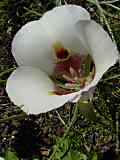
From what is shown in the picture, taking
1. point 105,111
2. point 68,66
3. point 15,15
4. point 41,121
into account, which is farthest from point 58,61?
point 15,15

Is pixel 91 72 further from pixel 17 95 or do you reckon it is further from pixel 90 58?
pixel 17 95

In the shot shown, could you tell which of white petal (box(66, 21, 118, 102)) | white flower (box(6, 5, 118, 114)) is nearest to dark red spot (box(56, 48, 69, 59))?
white flower (box(6, 5, 118, 114))

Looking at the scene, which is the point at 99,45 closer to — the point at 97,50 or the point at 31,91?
the point at 97,50

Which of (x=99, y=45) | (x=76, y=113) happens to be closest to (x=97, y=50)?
(x=99, y=45)

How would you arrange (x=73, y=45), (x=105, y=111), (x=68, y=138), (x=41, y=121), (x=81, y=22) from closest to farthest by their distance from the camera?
1. (x=81, y=22)
2. (x=73, y=45)
3. (x=68, y=138)
4. (x=105, y=111)
5. (x=41, y=121)

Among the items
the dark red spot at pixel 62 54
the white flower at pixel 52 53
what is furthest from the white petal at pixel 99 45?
the dark red spot at pixel 62 54

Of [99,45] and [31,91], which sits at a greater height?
[99,45]

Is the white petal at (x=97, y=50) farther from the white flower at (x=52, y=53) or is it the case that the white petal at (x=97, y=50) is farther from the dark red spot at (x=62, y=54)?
the dark red spot at (x=62, y=54)
